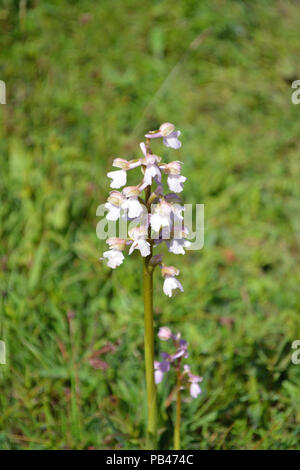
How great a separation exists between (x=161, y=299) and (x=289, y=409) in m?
1.05

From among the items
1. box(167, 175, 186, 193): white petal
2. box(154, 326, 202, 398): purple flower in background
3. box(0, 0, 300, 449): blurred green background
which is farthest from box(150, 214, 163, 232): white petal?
box(0, 0, 300, 449): blurred green background

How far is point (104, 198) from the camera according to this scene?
150 inches

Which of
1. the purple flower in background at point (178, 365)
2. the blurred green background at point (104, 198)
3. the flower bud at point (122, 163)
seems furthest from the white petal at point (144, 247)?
the blurred green background at point (104, 198)

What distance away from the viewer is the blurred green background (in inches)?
101

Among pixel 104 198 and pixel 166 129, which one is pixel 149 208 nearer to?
pixel 166 129

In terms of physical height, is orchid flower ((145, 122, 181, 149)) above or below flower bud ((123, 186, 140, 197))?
above

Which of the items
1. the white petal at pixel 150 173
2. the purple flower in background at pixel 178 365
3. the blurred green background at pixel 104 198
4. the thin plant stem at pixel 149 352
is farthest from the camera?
the blurred green background at pixel 104 198

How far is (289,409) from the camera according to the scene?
8.25ft

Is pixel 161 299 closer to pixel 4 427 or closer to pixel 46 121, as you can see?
pixel 4 427

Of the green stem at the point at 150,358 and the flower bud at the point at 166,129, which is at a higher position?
the flower bud at the point at 166,129

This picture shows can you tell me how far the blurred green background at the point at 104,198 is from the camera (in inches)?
101

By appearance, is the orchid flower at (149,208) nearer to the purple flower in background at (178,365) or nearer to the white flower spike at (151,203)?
the white flower spike at (151,203)

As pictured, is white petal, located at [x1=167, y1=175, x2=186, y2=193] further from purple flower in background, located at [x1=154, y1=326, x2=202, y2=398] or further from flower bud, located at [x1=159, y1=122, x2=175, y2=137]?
purple flower in background, located at [x1=154, y1=326, x2=202, y2=398]
